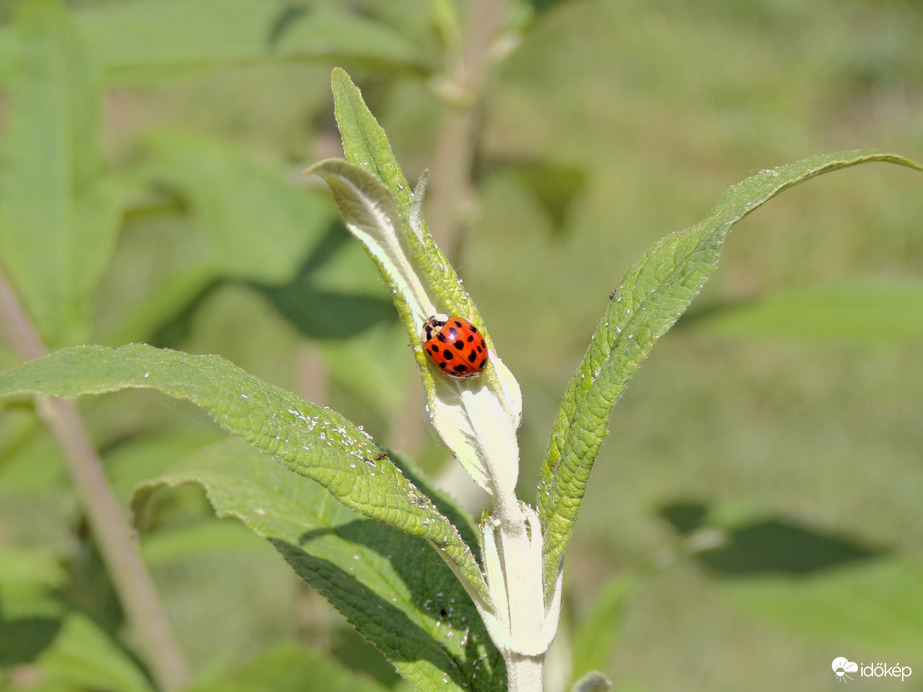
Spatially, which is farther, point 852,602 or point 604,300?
point 604,300

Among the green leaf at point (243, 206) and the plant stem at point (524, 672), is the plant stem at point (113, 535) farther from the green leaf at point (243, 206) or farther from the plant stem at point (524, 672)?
the plant stem at point (524, 672)

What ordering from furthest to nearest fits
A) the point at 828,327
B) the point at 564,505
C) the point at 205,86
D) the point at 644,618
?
the point at 205,86, the point at 644,618, the point at 828,327, the point at 564,505

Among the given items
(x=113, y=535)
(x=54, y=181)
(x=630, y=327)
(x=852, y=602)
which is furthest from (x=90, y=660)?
(x=852, y=602)

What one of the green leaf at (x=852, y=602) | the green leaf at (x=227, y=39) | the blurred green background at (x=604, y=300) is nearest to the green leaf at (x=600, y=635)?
the blurred green background at (x=604, y=300)

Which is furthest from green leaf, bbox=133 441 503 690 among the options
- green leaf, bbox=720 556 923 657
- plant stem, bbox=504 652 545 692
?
green leaf, bbox=720 556 923 657

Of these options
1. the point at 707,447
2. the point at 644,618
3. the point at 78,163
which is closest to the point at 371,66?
the point at 78,163

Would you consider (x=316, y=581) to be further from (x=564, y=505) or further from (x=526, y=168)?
(x=526, y=168)

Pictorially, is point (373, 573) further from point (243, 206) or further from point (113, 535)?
point (243, 206)
